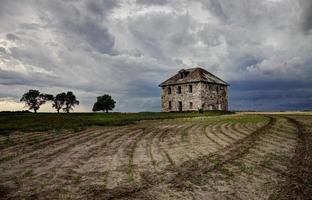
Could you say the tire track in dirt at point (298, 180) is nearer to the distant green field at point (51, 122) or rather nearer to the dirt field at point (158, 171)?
the dirt field at point (158, 171)

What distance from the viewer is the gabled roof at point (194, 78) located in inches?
2039

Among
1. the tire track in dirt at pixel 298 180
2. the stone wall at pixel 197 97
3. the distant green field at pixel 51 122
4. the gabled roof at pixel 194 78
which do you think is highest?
the gabled roof at pixel 194 78

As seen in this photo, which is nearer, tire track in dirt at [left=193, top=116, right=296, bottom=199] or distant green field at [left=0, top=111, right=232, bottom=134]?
tire track in dirt at [left=193, top=116, right=296, bottom=199]

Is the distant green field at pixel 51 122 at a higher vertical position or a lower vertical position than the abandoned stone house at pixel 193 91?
lower

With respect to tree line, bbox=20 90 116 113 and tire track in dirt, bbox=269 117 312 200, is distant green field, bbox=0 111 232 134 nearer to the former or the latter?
tire track in dirt, bbox=269 117 312 200

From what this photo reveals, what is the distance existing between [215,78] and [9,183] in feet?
175

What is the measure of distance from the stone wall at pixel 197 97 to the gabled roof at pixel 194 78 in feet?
2.33

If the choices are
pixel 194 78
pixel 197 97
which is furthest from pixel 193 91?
pixel 194 78

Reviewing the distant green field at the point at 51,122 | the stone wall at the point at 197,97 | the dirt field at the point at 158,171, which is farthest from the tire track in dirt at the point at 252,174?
the stone wall at the point at 197,97

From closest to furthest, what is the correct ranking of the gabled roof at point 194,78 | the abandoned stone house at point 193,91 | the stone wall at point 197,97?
1. the stone wall at point 197,97
2. the abandoned stone house at point 193,91
3. the gabled roof at point 194,78

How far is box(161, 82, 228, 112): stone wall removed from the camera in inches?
1997

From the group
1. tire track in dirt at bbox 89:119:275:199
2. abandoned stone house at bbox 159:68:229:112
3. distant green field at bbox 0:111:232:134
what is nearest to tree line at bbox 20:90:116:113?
abandoned stone house at bbox 159:68:229:112

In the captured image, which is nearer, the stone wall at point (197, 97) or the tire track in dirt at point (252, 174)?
the tire track in dirt at point (252, 174)

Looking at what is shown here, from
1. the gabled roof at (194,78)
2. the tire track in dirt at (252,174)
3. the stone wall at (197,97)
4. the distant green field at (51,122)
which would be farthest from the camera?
the gabled roof at (194,78)
